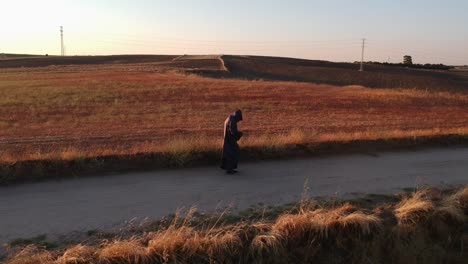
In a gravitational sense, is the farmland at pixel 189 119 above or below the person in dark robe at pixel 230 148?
below

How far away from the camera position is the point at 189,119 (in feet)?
84.8

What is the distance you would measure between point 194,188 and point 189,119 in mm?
16111

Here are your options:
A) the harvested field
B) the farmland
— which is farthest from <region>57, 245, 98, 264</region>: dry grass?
the harvested field

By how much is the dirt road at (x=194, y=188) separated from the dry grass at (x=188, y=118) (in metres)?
1.17

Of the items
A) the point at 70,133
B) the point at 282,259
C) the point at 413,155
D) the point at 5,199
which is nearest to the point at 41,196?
the point at 5,199

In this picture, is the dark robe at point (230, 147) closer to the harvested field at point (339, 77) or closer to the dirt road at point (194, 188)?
the dirt road at point (194, 188)

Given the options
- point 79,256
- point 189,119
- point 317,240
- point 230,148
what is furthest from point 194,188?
point 189,119

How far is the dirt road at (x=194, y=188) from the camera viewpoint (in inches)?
318

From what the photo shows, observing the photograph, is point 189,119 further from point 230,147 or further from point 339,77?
point 339,77

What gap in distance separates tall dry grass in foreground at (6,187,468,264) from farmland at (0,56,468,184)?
14.1 ft

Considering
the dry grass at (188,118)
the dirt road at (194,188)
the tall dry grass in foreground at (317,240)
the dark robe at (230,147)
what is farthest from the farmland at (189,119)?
the tall dry grass in foreground at (317,240)

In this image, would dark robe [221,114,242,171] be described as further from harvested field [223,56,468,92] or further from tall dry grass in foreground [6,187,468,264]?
harvested field [223,56,468,92]

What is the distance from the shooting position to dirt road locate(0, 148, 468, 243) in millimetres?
8078

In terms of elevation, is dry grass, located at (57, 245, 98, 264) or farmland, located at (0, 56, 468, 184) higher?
dry grass, located at (57, 245, 98, 264)
